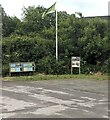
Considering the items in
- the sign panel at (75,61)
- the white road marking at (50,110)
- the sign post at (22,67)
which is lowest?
the white road marking at (50,110)

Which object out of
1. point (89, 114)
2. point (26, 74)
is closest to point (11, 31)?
point (26, 74)

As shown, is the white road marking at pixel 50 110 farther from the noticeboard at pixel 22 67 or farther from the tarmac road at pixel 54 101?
the noticeboard at pixel 22 67

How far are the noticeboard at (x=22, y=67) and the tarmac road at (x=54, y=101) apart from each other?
4.55m

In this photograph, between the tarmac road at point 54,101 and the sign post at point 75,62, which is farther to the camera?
the sign post at point 75,62

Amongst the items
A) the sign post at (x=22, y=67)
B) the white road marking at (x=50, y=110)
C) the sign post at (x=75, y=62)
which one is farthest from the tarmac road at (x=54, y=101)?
the sign post at (x=75, y=62)

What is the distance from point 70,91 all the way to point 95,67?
926cm

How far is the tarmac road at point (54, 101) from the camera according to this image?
1044 centimetres

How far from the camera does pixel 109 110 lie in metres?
11.0

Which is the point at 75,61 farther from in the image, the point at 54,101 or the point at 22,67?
the point at 54,101

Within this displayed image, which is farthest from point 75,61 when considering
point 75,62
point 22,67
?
point 22,67

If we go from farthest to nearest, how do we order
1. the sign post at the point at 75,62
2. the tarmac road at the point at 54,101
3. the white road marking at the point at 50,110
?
the sign post at the point at 75,62 < the white road marking at the point at 50,110 < the tarmac road at the point at 54,101

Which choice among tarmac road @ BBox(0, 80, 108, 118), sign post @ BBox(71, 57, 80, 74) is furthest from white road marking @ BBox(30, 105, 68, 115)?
sign post @ BBox(71, 57, 80, 74)

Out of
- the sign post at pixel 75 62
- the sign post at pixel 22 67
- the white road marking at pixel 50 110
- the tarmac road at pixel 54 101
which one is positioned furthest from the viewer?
the sign post at pixel 75 62

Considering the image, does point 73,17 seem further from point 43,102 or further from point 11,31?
point 43,102
